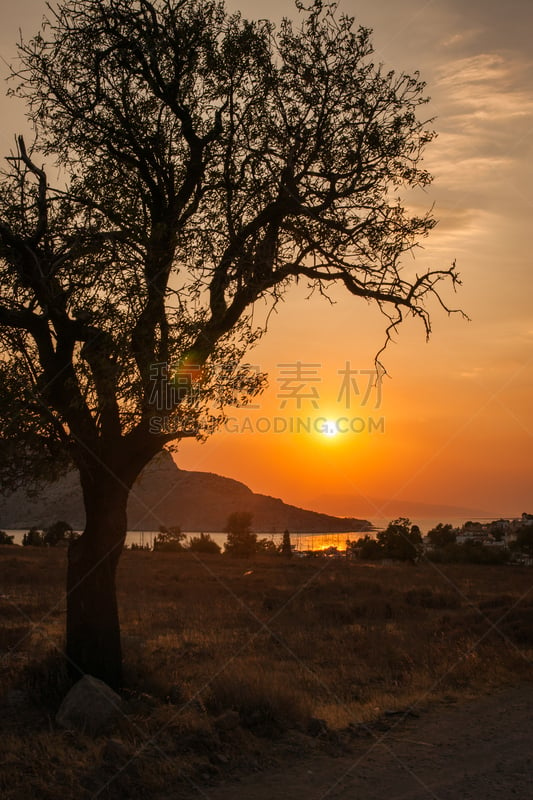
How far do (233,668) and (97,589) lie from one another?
11.5 feet

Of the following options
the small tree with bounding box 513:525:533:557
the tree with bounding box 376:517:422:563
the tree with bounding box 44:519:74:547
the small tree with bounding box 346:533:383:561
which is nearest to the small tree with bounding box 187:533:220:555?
the tree with bounding box 44:519:74:547

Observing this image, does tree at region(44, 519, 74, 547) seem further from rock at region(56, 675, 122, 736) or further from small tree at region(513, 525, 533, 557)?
rock at region(56, 675, 122, 736)

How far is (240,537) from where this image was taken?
239 ft

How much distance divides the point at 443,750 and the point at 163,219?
29.3ft

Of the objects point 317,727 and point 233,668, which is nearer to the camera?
point 317,727

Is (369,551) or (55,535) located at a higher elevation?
(55,535)

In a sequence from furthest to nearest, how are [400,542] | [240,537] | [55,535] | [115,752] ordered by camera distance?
1. [55,535]
2. [240,537]
3. [400,542]
4. [115,752]

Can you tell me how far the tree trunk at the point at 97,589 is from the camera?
1145cm

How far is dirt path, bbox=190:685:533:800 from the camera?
7273 millimetres

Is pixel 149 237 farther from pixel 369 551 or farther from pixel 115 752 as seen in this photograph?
pixel 369 551

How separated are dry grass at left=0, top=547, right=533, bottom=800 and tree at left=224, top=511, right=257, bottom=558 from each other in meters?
39.2

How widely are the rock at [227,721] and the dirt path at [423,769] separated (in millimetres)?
1210

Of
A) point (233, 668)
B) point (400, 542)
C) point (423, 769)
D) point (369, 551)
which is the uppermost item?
point (400, 542)

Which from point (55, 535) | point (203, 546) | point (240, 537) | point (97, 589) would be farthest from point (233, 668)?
point (55, 535)
